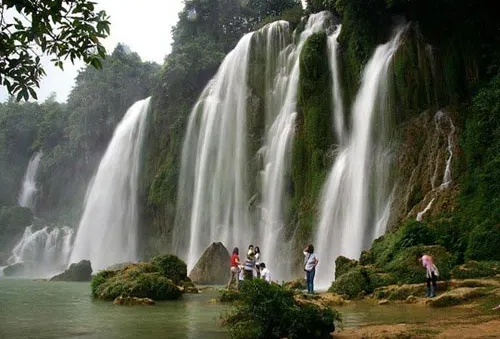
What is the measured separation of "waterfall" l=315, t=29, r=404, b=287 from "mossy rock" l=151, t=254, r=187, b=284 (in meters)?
5.68

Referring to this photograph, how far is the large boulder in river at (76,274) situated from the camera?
100 feet

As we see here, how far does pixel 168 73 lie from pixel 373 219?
2575cm

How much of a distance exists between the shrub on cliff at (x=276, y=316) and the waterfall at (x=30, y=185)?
57483 mm

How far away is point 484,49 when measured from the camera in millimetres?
21484

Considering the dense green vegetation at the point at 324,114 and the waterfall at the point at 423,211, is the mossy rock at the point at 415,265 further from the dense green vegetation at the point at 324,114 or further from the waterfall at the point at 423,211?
the waterfall at the point at 423,211

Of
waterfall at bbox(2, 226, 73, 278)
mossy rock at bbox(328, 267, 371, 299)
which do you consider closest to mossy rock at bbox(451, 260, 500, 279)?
mossy rock at bbox(328, 267, 371, 299)

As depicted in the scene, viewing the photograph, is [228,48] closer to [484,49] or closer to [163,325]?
[484,49]

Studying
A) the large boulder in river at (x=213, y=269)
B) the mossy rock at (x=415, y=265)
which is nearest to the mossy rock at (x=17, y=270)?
the large boulder in river at (x=213, y=269)

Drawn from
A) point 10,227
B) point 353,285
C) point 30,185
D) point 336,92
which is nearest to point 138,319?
point 353,285

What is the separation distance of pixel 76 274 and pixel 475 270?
23.6 meters

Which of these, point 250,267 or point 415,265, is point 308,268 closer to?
point 250,267

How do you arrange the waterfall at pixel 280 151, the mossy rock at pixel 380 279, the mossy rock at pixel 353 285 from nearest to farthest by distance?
the mossy rock at pixel 353 285 → the mossy rock at pixel 380 279 → the waterfall at pixel 280 151

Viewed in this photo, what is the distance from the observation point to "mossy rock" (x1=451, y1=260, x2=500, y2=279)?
1331 cm

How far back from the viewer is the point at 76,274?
3070 centimetres
